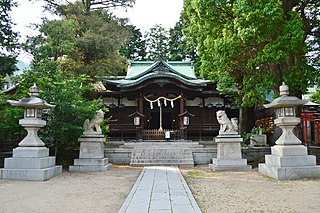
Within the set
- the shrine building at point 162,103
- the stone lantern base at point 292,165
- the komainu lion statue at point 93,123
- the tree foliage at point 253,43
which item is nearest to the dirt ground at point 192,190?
the stone lantern base at point 292,165

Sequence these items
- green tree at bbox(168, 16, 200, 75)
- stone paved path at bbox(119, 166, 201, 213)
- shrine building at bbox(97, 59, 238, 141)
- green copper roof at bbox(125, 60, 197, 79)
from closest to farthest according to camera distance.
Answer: stone paved path at bbox(119, 166, 201, 213) → shrine building at bbox(97, 59, 238, 141) → green copper roof at bbox(125, 60, 197, 79) → green tree at bbox(168, 16, 200, 75)

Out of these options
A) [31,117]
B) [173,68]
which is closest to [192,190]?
[31,117]

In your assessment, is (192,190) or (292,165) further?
(292,165)

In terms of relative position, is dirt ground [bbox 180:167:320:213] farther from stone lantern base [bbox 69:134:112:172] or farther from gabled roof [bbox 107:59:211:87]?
gabled roof [bbox 107:59:211:87]

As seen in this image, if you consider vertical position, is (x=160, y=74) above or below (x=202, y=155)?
above

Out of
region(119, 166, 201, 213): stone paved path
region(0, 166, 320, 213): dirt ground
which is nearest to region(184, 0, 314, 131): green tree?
region(0, 166, 320, 213): dirt ground

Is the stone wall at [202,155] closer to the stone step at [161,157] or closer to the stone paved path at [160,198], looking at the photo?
the stone step at [161,157]

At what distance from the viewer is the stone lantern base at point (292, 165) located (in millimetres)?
8633

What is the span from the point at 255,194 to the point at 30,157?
7.01 metres

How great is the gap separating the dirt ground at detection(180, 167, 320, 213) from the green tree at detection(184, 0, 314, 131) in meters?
4.66

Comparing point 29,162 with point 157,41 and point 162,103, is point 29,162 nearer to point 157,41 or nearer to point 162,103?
point 162,103

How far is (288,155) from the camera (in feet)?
29.3

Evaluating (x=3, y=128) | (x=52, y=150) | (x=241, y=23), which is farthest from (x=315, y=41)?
(x=3, y=128)

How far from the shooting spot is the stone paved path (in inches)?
195
